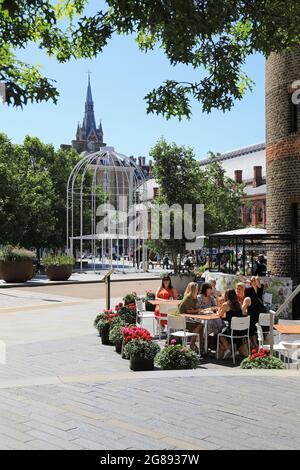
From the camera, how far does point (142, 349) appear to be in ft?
29.1

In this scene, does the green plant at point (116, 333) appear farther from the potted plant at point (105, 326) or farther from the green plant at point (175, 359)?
the green plant at point (175, 359)

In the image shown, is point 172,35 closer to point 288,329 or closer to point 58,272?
point 288,329

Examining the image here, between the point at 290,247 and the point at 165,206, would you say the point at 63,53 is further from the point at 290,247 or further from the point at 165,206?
the point at 165,206

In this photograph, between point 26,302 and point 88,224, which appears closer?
point 26,302

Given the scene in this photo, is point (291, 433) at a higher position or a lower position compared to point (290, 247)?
lower

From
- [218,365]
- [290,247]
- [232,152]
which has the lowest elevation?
[218,365]

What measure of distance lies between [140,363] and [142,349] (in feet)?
0.72

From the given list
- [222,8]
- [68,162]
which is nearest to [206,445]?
[222,8]

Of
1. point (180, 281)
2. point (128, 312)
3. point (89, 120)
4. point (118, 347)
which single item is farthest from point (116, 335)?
point (89, 120)

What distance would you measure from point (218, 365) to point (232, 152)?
3547 inches

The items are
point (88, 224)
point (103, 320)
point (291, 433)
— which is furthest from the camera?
point (88, 224)

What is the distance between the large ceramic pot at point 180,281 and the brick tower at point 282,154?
12.6 ft
